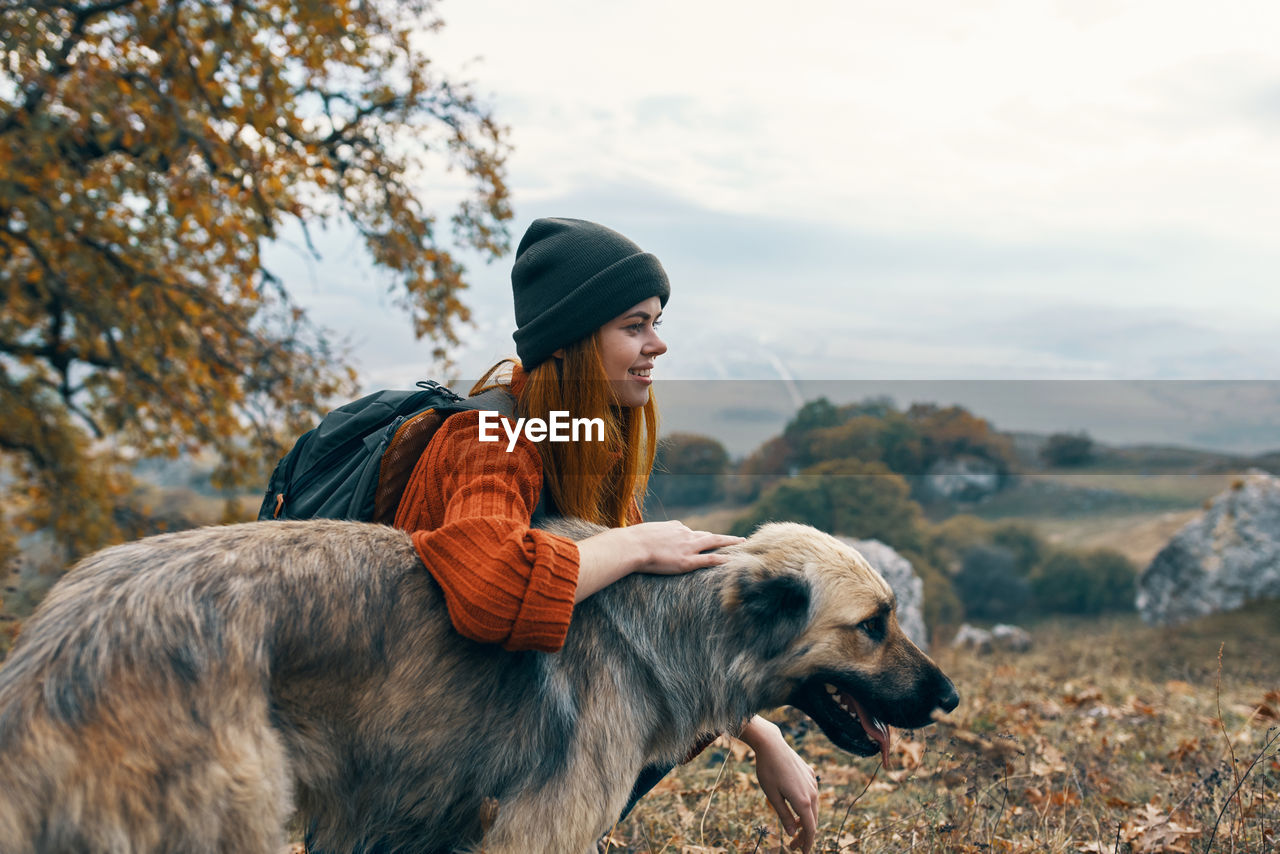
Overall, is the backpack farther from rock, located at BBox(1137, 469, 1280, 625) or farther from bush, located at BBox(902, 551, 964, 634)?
rock, located at BBox(1137, 469, 1280, 625)

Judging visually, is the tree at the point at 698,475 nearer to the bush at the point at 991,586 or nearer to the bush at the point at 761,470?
the bush at the point at 761,470

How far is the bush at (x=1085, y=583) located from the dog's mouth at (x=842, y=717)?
607 inches

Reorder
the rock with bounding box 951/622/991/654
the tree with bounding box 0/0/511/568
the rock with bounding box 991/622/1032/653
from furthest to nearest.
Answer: the rock with bounding box 991/622/1032/653
the rock with bounding box 951/622/991/654
the tree with bounding box 0/0/511/568

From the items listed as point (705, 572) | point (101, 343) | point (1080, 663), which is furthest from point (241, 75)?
point (1080, 663)

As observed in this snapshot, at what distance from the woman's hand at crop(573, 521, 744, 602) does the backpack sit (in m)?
0.48

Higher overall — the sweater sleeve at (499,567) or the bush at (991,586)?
the sweater sleeve at (499,567)

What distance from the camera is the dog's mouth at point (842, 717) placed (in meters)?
3.05

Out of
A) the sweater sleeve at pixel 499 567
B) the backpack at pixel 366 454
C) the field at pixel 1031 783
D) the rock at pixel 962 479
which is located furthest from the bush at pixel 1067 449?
the sweater sleeve at pixel 499 567

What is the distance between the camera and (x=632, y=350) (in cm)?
312

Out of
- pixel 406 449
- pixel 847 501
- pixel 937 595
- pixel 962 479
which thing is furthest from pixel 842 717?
pixel 962 479

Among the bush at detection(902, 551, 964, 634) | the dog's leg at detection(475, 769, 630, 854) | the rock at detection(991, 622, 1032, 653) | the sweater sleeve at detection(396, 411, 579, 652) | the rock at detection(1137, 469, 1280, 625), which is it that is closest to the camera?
the sweater sleeve at detection(396, 411, 579, 652)

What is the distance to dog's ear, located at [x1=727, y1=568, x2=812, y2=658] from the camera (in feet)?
9.50

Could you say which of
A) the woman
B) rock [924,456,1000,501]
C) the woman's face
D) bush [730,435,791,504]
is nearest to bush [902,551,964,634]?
bush [730,435,791,504]

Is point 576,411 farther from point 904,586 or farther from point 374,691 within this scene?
point 904,586
